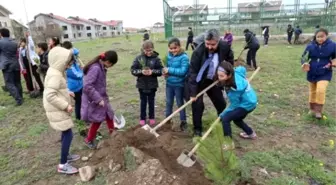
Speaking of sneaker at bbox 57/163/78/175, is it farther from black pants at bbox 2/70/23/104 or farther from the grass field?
black pants at bbox 2/70/23/104

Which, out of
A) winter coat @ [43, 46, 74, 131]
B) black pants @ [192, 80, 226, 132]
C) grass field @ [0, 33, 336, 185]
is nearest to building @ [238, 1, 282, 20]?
grass field @ [0, 33, 336, 185]

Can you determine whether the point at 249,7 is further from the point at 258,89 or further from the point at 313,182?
the point at 313,182

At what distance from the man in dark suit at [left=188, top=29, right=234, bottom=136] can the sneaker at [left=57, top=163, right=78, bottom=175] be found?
6.12ft

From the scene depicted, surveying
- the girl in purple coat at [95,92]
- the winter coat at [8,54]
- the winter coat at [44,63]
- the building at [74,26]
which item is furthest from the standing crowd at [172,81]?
the building at [74,26]

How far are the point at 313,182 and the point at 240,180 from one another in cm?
91

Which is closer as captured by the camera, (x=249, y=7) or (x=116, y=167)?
(x=116, y=167)

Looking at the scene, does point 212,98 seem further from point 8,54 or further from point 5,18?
point 5,18

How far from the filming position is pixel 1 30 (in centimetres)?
623

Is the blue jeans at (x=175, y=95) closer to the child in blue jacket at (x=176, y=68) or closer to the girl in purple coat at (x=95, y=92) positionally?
the child in blue jacket at (x=176, y=68)

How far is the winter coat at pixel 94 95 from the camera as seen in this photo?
3631mm

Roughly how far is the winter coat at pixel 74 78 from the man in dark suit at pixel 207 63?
1.91 meters

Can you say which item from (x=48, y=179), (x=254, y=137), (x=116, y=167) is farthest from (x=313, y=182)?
(x=48, y=179)

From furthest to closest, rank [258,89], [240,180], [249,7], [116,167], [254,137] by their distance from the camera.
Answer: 1. [249,7]
2. [258,89]
3. [254,137]
4. [116,167]
5. [240,180]

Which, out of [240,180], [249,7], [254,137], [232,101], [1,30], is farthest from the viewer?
[249,7]
